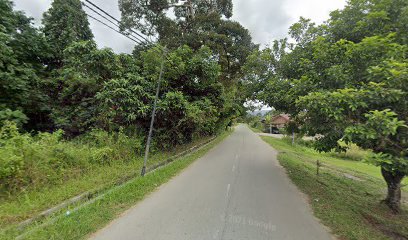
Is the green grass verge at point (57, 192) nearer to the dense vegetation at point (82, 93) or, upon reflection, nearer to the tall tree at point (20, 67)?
the dense vegetation at point (82, 93)

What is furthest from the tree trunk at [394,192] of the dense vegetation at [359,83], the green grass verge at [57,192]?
the green grass verge at [57,192]

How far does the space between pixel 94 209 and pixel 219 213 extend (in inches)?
108

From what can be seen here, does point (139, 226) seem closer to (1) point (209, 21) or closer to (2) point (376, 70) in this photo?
(2) point (376, 70)

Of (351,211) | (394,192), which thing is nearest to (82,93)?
(351,211)

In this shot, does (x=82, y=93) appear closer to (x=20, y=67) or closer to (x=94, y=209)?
(x=20, y=67)

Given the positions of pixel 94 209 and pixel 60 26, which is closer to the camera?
pixel 94 209

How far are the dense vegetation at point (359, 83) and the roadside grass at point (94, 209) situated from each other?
4781 mm

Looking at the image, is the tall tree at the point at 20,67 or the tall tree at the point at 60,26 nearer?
the tall tree at the point at 20,67

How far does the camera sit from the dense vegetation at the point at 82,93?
6.85 meters

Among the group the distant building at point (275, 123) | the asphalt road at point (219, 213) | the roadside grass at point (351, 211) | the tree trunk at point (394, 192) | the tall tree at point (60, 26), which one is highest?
the tall tree at point (60, 26)

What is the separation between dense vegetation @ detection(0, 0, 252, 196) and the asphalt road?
2977mm

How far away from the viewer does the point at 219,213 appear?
4570mm

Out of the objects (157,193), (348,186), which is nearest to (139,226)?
(157,193)

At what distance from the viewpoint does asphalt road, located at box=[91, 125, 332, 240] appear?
3.70 meters
